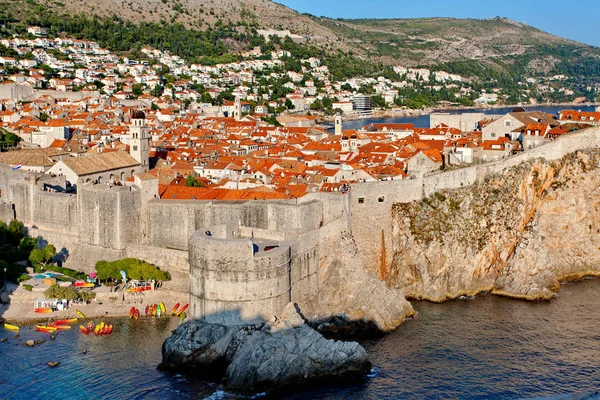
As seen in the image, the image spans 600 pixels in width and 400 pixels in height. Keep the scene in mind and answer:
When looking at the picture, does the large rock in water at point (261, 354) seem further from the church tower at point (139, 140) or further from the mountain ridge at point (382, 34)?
the mountain ridge at point (382, 34)

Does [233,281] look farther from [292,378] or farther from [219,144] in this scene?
[219,144]

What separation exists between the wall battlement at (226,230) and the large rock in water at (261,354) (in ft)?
2.19

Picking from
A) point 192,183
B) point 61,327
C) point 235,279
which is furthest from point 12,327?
point 192,183

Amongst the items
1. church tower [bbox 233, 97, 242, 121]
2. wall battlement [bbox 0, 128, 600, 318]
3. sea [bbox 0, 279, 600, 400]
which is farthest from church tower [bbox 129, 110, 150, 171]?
church tower [bbox 233, 97, 242, 121]

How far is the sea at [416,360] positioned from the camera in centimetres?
1800

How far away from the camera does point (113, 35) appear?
96.9 metres

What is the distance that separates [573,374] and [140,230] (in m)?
13.9

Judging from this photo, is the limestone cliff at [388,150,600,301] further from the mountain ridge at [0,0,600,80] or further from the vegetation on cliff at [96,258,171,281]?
the mountain ridge at [0,0,600,80]

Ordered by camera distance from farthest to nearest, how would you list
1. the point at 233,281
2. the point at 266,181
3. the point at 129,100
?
the point at 129,100, the point at 266,181, the point at 233,281

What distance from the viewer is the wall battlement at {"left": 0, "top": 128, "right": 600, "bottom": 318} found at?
2014cm

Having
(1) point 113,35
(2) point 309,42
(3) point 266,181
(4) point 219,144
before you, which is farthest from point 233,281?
(2) point 309,42

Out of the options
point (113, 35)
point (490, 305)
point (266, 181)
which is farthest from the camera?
point (113, 35)

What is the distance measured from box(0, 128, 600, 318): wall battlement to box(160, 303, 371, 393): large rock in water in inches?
26.3

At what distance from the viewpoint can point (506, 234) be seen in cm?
2603
